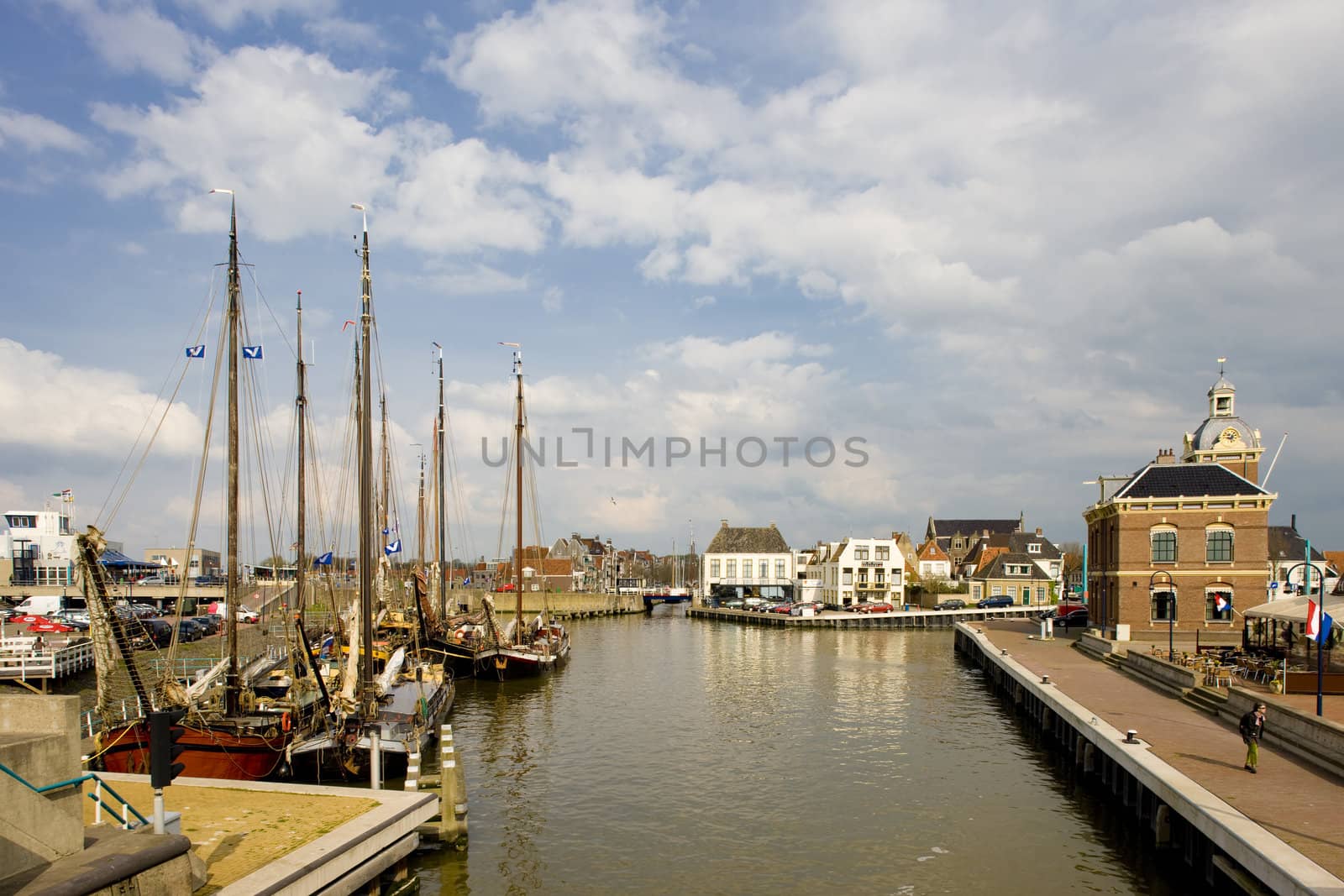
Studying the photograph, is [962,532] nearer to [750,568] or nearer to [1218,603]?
[750,568]

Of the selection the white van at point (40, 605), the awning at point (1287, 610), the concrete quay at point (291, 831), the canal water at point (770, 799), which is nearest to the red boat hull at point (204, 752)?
the concrete quay at point (291, 831)

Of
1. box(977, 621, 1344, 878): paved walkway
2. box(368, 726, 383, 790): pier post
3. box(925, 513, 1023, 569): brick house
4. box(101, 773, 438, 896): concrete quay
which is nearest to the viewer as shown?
box(101, 773, 438, 896): concrete quay

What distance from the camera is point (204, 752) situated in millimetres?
22281

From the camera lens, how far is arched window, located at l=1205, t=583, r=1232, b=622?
165 ft

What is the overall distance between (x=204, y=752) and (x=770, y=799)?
1570 cm

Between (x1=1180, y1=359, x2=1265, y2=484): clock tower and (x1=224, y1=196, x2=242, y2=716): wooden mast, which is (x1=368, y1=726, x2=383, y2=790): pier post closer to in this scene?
(x1=224, y1=196, x2=242, y2=716): wooden mast

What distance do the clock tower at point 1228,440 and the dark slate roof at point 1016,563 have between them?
45.1 metres

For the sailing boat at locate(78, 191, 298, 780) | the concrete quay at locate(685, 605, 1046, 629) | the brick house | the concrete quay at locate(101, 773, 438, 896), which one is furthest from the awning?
the brick house

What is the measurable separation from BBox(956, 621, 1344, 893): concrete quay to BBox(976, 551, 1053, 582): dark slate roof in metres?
76.4

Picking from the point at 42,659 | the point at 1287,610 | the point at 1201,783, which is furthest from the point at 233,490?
the point at 1287,610

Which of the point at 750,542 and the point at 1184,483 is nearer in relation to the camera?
the point at 1184,483

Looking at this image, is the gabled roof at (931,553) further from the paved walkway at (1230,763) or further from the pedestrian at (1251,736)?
the pedestrian at (1251,736)

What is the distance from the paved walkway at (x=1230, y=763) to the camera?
1702 centimetres

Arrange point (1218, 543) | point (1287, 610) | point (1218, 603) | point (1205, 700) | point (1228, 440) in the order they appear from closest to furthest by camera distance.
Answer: point (1205, 700), point (1287, 610), point (1218, 603), point (1218, 543), point (1228, 440)
